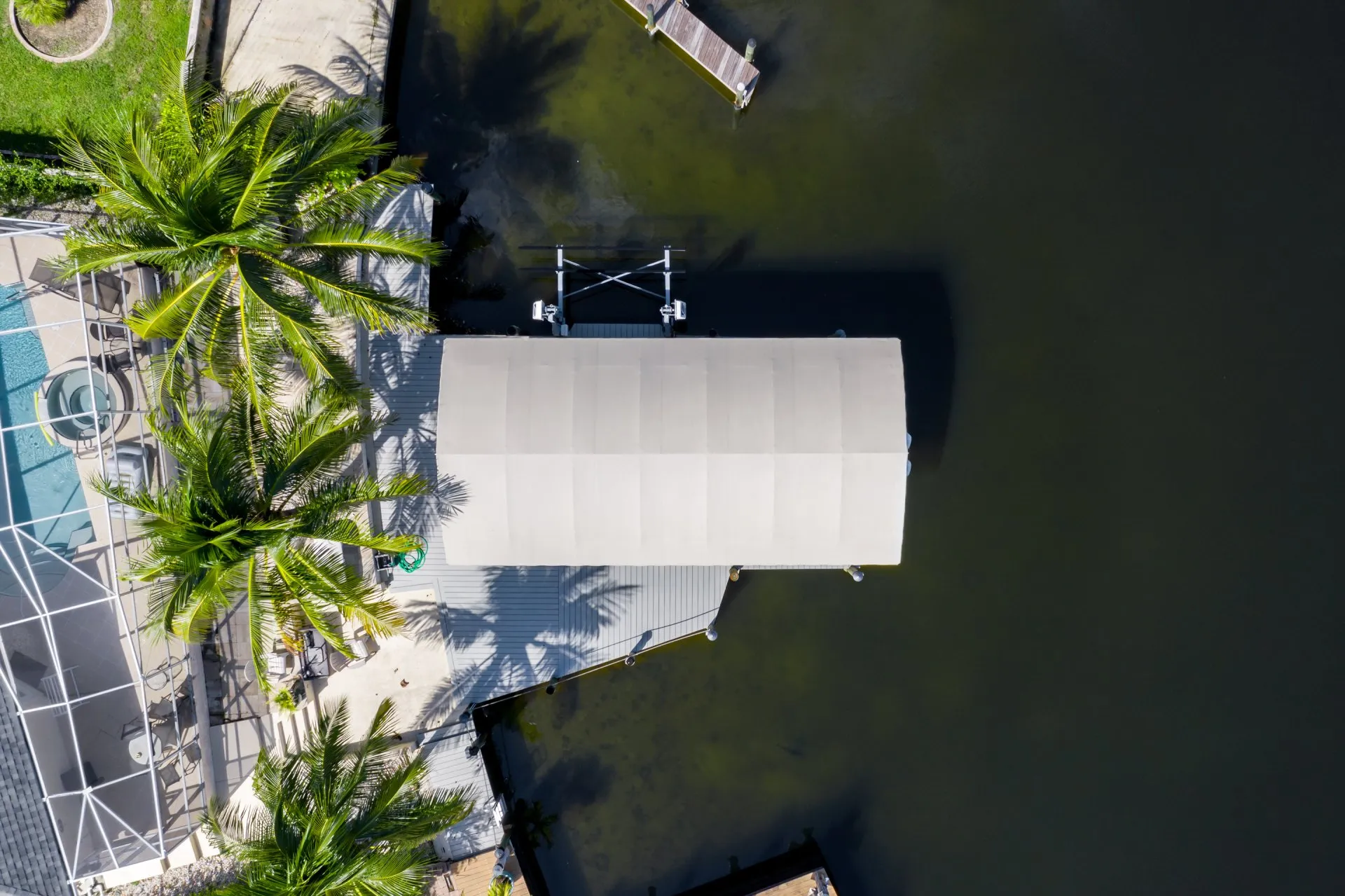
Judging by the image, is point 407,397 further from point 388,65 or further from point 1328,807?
point 1328,807

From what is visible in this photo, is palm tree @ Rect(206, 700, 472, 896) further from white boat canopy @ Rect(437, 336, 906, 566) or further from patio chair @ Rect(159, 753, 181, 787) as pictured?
white boat canopy @ Rect(437, 336, 906, 566)

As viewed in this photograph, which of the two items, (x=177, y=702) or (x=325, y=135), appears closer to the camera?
(x=325, y=135)

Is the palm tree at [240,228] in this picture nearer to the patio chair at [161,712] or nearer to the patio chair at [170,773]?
the patio chair at [161,712]

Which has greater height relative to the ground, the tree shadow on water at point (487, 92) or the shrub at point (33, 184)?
the tree shadow on water at point (487, 92)

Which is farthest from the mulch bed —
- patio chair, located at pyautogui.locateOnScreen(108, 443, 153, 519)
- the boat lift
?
the boat lift

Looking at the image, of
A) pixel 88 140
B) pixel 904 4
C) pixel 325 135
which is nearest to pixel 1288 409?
pixel 904 4

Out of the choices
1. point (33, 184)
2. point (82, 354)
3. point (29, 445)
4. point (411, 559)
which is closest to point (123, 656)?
point (29, 445)

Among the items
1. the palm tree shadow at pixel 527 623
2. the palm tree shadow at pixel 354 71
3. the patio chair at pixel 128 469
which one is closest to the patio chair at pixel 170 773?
the patio chair at pixel 128 469
